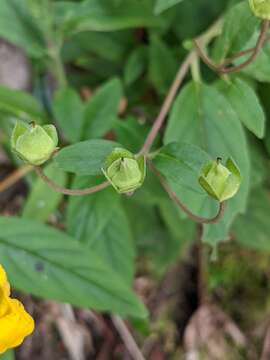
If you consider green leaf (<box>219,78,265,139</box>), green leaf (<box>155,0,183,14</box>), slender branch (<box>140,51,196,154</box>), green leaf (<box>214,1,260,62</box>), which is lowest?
slender branch (<box>140,51,196,154</box>)

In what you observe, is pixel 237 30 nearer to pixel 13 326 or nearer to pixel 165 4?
pixel 165 4

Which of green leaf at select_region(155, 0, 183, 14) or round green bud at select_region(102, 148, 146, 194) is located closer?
round green bud at select_region(102, 148, 146, 194)

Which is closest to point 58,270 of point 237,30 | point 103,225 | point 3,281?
point 103,225

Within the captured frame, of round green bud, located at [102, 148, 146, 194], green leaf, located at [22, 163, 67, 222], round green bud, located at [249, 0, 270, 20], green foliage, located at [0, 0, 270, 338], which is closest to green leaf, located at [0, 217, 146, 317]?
green foliage, located at [0, 0, 270, 338]

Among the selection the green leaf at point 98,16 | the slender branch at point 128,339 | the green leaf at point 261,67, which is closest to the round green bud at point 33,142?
the green leaf at point 261,67

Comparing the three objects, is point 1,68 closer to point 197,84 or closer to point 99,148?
point 197,84

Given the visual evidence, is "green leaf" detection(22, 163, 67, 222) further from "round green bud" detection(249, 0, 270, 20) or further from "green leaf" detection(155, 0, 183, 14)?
"round green bud" detection(249, 0, 270, 20)
